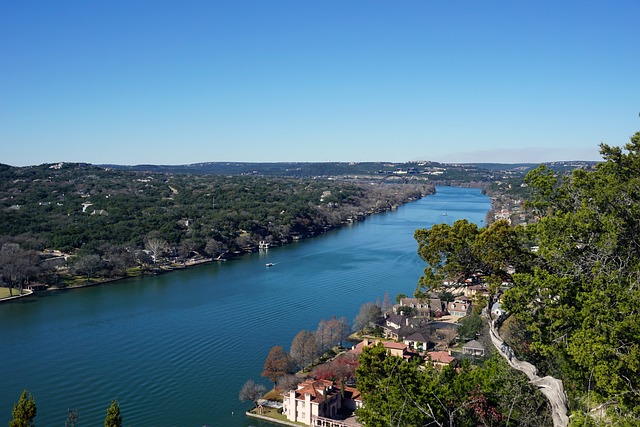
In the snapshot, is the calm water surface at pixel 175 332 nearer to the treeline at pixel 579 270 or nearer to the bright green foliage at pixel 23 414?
the bright green foliage at pixel 23 414

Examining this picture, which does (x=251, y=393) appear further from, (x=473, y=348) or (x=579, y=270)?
(x=579, y=270)

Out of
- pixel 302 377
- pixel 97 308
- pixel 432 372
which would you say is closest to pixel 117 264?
pixel 97 308

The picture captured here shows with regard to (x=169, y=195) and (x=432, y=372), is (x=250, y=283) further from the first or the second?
(x=169, y=195)

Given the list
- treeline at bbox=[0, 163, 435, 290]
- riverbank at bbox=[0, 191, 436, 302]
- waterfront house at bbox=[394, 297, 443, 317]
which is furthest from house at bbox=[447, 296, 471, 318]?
treeline at bbox=[0, 163, 435, 290]

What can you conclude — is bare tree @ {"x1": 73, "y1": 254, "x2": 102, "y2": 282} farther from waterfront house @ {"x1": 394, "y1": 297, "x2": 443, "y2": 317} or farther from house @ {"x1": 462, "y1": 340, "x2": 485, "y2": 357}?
house @ {"x1": 462, "y1": 340, "x2": 485, "y2": 357}

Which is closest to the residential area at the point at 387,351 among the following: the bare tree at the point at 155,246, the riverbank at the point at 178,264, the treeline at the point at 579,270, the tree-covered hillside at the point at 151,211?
the treeline at the point at 579,270

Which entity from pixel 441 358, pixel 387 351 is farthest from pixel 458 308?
pixel 387 351
